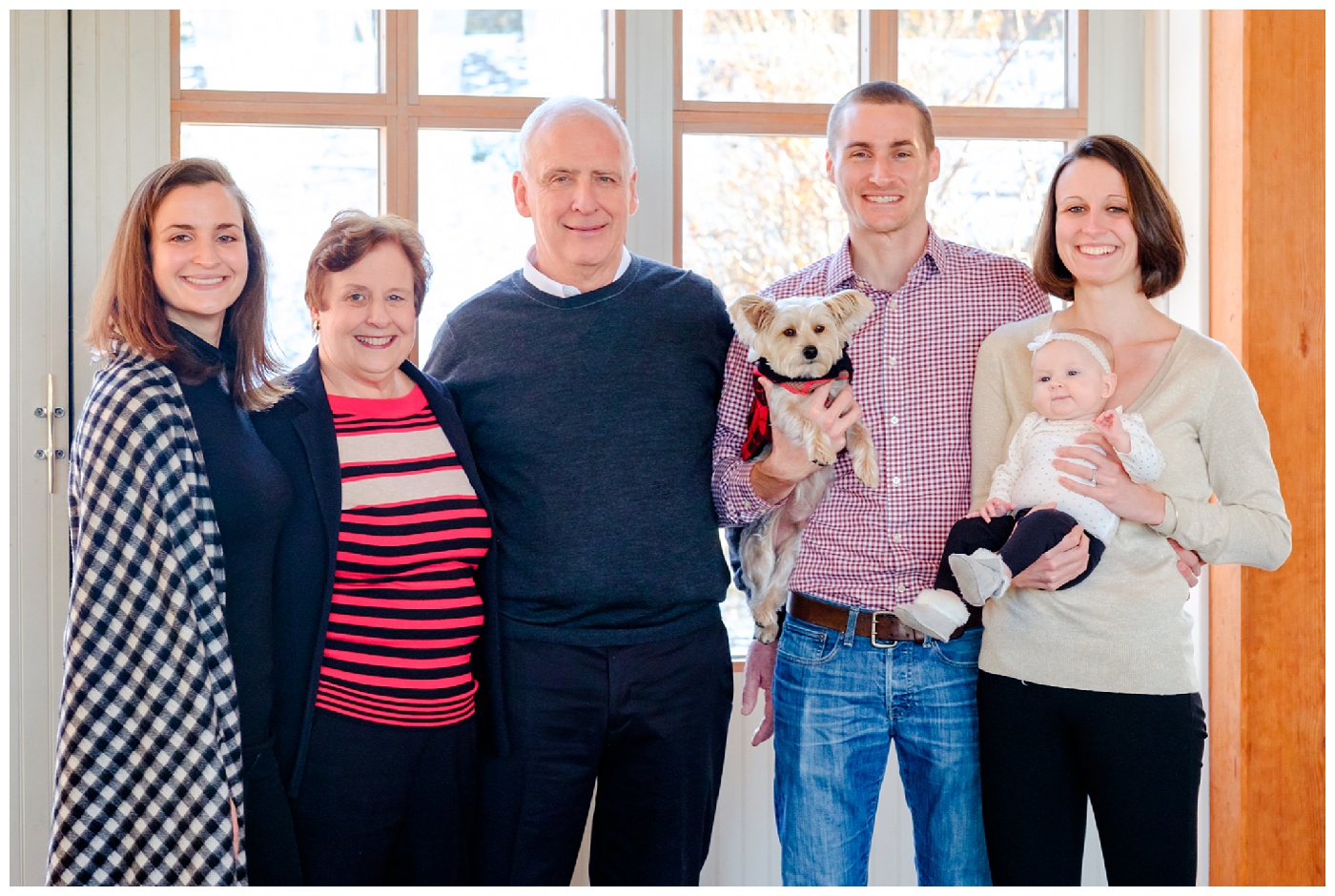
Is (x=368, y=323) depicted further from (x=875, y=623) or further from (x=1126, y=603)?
(x=1126, y=603)

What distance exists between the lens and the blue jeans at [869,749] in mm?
2137

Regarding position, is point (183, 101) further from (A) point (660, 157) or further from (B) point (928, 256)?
(B) point (928, 256)

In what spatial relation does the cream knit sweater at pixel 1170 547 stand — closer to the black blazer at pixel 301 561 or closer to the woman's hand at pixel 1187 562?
the woman's hand at pixel 1187 562

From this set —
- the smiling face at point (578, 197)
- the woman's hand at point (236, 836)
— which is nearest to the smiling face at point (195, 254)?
the smiling face at point (578, 197)

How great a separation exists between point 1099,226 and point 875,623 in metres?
0.91

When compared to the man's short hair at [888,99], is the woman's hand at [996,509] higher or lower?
lower

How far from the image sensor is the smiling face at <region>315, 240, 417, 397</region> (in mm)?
2121

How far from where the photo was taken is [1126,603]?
1909mm

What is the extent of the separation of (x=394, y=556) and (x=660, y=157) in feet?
5.74

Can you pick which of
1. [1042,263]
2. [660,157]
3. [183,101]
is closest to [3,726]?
[183,101]

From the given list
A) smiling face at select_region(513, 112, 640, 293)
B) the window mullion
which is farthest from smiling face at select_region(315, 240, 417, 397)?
the window mullion

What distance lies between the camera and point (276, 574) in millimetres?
1993

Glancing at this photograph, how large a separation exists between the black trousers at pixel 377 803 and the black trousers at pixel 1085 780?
1.08 meters

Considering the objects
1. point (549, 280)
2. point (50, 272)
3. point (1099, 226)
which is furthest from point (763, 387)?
point (50, 272)
